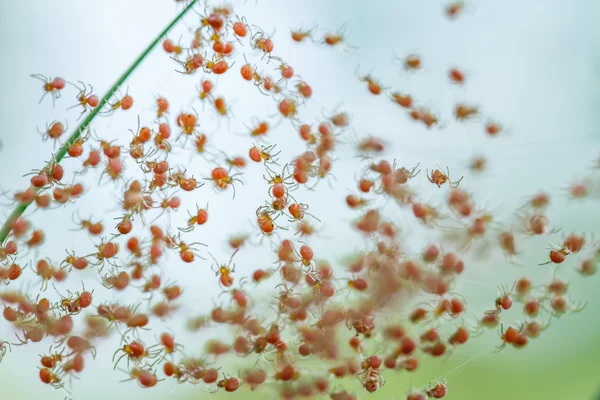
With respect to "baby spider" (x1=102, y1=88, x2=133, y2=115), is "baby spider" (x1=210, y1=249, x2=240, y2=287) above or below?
below

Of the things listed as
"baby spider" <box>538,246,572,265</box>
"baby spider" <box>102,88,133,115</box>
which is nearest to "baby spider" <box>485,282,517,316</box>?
"baby spider" <box>538,246,572,265</box>

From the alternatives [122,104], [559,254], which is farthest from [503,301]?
[122,104]

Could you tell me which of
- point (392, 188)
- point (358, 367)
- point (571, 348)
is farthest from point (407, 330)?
point (571, 348)

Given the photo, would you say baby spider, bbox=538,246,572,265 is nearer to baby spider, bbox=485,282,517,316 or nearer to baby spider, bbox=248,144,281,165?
baby spider, bbox=485,282,517,316

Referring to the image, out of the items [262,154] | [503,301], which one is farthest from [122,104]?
[503,301]

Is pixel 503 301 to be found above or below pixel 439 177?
below

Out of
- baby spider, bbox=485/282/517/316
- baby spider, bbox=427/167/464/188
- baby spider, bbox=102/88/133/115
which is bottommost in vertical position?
baby spider, bbox=485/282/517/316

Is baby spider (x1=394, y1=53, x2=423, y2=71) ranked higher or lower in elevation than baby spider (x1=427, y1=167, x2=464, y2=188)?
higher

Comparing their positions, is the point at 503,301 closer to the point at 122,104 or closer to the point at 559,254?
the point at 559,254

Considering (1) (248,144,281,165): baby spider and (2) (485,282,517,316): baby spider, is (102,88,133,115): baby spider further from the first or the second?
(2) (485,282,517,316): baby spider

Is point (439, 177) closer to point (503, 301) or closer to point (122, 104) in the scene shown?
point (503, 301)

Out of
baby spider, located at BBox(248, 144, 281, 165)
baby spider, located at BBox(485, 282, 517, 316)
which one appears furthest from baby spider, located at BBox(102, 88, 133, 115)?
baby spider, located at BBox(485, 282, 517, 316)

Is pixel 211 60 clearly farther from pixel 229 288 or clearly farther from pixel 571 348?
pixel 571 348
